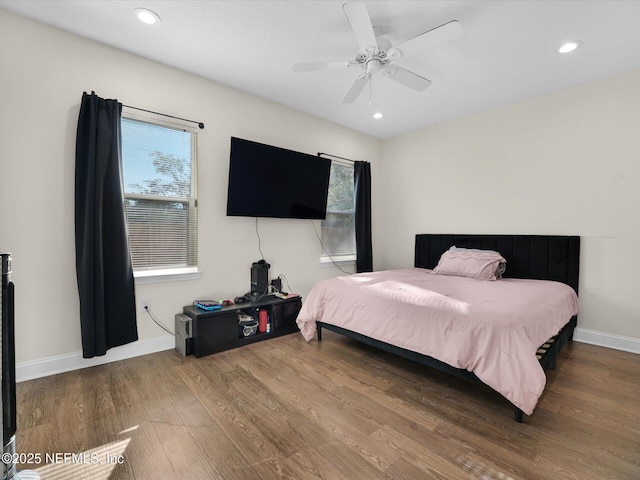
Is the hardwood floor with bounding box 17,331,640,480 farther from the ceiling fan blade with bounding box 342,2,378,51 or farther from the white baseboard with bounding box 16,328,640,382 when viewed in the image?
the ceiling fan blade with bounding box 342,2,378,51

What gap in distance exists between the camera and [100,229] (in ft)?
7.81

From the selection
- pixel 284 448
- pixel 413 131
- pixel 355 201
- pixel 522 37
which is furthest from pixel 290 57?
pixel 284 448

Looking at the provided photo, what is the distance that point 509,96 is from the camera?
135 inches

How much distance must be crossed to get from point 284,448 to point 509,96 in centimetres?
Answer: 404

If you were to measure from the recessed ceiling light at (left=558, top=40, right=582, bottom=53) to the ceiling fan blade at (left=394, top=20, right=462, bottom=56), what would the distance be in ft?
4.27

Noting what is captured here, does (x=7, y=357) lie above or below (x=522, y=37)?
below

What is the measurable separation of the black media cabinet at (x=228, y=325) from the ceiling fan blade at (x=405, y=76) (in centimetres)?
237

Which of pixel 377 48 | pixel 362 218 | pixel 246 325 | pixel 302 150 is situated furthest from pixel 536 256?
pixel 246 325

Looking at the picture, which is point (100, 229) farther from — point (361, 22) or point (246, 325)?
point (361, 22)

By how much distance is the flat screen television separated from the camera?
3.19 meters

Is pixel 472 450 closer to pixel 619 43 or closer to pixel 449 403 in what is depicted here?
pixel 449 403

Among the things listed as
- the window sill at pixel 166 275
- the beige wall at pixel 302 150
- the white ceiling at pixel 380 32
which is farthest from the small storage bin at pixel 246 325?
the white ceiling at pixel 380 32

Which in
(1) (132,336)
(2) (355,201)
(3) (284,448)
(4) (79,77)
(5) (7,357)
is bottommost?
(3) (284,448)

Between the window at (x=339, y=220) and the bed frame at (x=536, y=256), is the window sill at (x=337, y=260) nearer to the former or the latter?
the window at (x=339, y=220)
